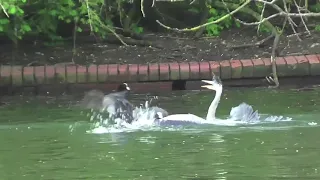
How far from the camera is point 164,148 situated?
9.18 metres

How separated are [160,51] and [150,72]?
179 centimetres

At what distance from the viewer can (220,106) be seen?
1289cm

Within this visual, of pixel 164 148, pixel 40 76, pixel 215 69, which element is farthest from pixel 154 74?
pixel 164 148

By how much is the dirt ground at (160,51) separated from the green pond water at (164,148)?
3.44m

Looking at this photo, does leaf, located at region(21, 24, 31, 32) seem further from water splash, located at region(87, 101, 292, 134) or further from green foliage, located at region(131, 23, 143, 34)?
water splash, located at region(87, 101, 292, 134)

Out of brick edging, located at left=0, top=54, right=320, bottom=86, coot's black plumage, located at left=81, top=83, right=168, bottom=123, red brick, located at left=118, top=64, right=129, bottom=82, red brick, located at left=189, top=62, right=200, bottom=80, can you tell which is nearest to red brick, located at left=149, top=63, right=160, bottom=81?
brick edging, located at left=0, top=54, right=320, bottom=86

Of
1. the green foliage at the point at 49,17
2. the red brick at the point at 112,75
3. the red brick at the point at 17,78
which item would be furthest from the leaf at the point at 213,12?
the red brick at the point at 17,78

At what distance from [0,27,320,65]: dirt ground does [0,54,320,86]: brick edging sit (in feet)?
2.49

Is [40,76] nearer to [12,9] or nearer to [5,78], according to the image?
[5,78]

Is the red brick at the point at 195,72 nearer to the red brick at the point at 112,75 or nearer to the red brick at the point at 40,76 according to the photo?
the red brick at the point at 112,75

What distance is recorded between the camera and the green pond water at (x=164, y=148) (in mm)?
7750

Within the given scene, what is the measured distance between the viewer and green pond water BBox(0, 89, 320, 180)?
7750 millimetres

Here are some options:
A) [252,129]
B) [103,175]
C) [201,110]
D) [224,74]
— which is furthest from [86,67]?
[103,175]

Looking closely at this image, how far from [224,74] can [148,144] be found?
6.00 meters
